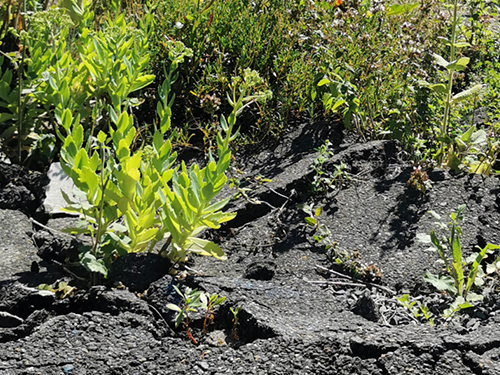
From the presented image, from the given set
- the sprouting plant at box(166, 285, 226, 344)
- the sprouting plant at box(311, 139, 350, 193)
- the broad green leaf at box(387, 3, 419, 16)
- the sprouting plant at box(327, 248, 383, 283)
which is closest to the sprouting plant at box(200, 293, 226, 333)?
the sprouting plant at box(166, 285, 226, 344)

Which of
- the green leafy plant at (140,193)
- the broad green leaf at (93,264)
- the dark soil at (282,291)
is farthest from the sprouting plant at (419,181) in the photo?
the broad green leaf at (93,264)

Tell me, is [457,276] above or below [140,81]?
below

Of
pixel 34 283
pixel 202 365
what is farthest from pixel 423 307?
pixel 34 283

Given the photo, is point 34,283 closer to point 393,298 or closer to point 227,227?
point 227,227

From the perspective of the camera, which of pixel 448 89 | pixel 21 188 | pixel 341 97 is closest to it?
pixel 21 188

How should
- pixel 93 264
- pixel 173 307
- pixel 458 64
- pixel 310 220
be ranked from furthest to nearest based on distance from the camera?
pixel 458 64, pixel 310 220, pixel 93 264, pixel 173 307

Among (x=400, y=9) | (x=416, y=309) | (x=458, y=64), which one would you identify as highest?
(x=458, y=64)

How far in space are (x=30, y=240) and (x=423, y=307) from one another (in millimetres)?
1775

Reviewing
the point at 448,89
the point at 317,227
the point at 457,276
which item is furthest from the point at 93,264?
the point at 448,89

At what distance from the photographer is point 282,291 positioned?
258 cm

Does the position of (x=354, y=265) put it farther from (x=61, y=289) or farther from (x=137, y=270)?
(x=61, y=289)

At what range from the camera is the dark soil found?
2059mm

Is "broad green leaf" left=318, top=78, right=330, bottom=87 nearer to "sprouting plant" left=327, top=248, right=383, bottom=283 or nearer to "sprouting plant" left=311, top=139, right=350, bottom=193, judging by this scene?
"sprouting plant" left=311, top=139, right=350, bottom=193

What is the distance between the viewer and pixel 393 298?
2629mm
